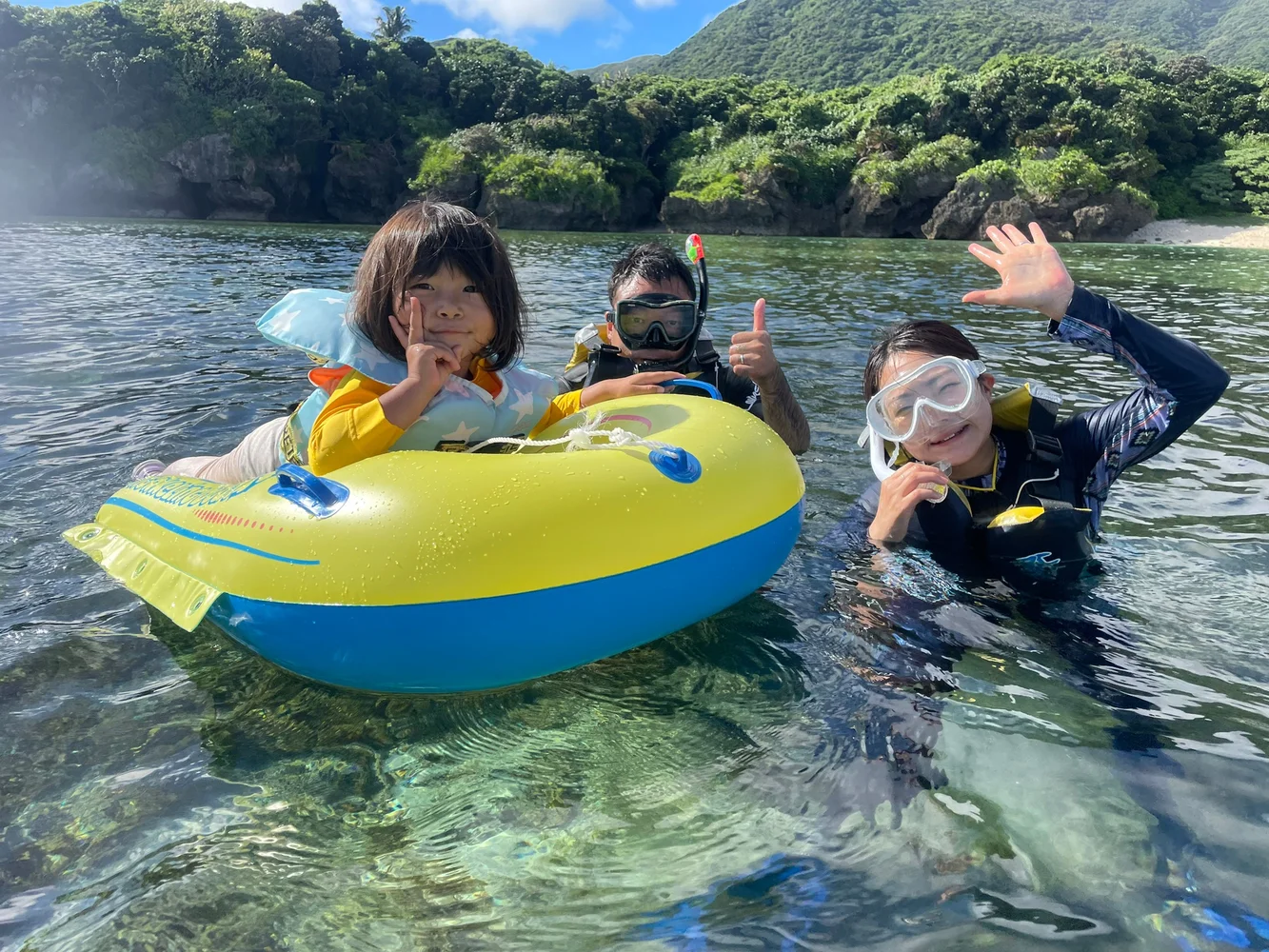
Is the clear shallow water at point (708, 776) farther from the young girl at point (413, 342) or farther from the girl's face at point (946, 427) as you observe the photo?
the young girl at point (413, 342)

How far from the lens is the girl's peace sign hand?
2.39 meters

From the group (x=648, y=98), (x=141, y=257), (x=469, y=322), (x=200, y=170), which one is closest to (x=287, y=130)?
(x=200, y=170)

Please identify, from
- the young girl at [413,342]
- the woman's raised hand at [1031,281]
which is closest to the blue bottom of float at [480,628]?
the young girl at [413,342]

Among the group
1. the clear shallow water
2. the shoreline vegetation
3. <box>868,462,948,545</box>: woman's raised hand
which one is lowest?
the clear shallow water

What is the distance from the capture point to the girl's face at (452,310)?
257cm

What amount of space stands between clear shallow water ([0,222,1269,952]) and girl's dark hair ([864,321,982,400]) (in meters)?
0.76

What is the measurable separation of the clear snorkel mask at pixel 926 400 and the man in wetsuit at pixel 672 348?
65 cm

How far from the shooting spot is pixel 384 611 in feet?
6.55

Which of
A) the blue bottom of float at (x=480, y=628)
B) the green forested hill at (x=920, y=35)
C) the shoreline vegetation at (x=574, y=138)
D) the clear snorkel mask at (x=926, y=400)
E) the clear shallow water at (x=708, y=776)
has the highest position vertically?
the green forested hill at (x=920, y=35)

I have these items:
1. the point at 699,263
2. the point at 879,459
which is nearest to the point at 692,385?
the point at 699,263

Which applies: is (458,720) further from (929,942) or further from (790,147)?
(790,147)

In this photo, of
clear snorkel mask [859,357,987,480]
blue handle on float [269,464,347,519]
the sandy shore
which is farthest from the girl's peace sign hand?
the sandy shore

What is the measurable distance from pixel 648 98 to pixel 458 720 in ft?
158

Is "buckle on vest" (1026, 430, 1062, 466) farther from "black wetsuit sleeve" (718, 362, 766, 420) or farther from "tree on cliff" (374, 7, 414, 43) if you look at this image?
"tree on cliff" (374, 7, 414, 43)
